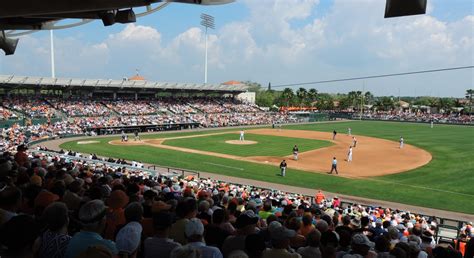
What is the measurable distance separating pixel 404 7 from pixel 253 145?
32.8 meters

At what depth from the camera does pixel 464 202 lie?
1911 cm

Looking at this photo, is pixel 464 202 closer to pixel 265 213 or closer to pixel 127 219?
pixel 265 213

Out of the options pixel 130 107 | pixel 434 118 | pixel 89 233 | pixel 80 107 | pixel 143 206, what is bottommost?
pixel 434 118

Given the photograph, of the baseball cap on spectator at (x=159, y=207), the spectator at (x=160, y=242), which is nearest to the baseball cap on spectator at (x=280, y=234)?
the spectator at (x=160, y=242)

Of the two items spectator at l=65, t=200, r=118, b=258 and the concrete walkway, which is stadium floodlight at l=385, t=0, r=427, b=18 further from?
the concrete walkway

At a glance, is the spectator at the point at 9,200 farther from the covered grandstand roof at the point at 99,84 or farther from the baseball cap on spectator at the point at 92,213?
the covered grandstand roof at the point at 99,84

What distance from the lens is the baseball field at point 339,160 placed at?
2156 cm

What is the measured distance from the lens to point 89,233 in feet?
14.0

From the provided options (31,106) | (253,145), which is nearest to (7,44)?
(253,145)

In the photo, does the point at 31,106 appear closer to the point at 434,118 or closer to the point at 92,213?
the point at 92,213

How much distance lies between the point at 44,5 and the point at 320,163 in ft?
77.7

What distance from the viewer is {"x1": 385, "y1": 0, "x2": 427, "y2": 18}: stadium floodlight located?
21.0ft

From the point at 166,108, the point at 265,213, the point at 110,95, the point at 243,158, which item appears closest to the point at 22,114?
the point at 110,95

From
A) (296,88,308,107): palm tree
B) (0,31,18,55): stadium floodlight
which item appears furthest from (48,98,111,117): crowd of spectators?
(296,88,308,107): palm tree
